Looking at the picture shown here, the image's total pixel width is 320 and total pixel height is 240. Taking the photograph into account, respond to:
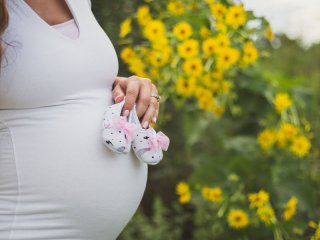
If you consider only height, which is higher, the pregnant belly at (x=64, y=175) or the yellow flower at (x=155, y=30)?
the pregnant belly at (x=64, y=175)

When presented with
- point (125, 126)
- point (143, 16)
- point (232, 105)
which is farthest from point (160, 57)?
point (125, 126)

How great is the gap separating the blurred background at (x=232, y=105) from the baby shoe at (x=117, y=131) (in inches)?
33.5

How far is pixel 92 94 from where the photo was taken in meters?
1.19

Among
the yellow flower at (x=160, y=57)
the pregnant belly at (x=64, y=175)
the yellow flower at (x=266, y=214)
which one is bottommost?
the yellow flower at (x=266, y=214)

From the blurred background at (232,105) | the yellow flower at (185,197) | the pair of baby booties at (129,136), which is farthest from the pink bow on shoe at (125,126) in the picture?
the yellow flower at (185,197)

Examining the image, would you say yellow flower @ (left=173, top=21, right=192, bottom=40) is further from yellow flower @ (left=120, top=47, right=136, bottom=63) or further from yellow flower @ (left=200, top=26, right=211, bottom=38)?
yellow flower @ (left=120, top=47, right=136, bottom=63)

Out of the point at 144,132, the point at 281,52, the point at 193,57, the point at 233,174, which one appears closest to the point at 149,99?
the point at 144,132

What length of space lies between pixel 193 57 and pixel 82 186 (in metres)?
1.04

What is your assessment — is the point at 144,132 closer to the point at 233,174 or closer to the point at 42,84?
the point at 42,84

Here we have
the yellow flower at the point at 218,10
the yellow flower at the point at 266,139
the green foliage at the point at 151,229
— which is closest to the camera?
the yellow flower at the point at 218,10

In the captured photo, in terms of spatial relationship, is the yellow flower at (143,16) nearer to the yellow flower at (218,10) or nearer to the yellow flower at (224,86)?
the yellow flower at (218,10)

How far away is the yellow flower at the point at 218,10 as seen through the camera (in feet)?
6.62

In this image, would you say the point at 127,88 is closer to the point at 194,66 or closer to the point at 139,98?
the point at 139,98

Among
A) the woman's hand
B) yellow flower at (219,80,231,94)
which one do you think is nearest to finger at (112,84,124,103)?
the woman's hand
